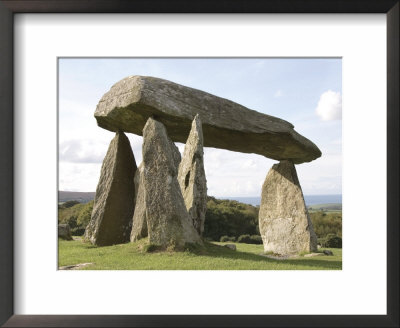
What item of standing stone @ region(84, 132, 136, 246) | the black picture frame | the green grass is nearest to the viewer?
the black picture frame

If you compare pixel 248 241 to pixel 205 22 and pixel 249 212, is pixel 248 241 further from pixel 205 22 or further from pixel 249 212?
pixel 205 22

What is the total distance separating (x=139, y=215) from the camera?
11609 millimetres

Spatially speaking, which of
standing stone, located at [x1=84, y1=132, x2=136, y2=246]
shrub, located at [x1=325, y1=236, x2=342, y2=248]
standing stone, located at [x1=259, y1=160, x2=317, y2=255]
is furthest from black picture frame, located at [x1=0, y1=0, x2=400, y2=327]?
shrub, located at [x1=325, y1=236, x2=342, y2=248]

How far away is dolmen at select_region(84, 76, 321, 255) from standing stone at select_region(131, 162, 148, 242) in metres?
0.03

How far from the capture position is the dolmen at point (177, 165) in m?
9.48

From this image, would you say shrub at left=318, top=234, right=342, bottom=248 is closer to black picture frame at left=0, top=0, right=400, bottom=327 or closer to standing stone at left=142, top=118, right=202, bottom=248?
standing stone at left=142, top=118, right=202, bottom=248

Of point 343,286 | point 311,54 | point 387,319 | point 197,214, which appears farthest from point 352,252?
point 197,214

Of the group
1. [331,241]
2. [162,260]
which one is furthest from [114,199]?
[331,241]

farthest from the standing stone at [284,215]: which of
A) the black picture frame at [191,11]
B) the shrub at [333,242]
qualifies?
the black picture frame at [191,11]

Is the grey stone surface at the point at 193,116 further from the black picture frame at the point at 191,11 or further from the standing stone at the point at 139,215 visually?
the black picture frame at the point at 191,11

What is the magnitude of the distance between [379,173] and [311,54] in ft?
6.71

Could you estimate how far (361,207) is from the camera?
627 centimetres

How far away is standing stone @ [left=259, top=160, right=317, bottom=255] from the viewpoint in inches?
564

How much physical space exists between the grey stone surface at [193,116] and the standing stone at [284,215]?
112 centimetres
